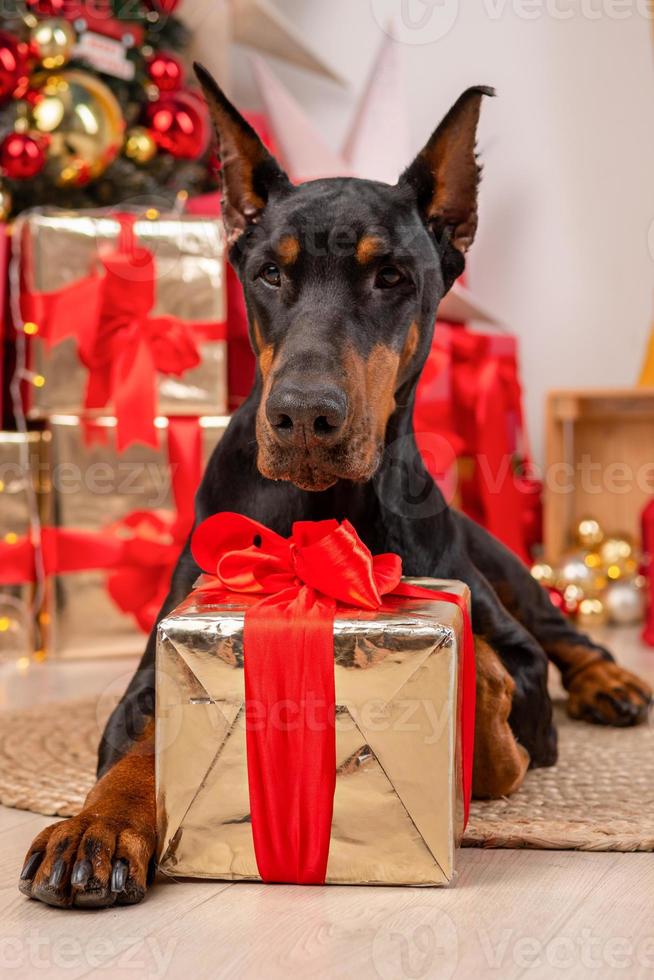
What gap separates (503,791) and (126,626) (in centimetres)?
167

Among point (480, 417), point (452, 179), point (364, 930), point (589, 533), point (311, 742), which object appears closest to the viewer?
point (364, 930)

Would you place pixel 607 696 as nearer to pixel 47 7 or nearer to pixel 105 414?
pixel 105 414

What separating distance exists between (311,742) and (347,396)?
1.45 ft

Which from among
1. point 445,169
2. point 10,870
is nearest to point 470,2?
point 445,169

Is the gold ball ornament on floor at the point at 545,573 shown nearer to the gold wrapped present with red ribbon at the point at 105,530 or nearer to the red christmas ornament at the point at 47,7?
the gold wrapped present with red ribbon at the point at 105,530

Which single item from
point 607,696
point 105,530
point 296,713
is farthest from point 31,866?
point 105,530

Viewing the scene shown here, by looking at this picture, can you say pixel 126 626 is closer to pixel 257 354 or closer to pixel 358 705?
pixel 257 354

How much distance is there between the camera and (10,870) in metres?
1.48

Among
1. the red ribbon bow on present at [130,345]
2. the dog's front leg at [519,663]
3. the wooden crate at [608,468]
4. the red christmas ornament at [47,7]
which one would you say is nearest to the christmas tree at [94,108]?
the red christmas ornament at [47,7]

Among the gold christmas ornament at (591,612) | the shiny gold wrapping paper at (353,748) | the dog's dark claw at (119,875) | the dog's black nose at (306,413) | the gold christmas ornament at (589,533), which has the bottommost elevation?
the gold christmas ornament at (591,612)

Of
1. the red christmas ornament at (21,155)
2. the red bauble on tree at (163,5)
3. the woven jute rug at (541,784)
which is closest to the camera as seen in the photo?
the woven jute rug at (541,784)

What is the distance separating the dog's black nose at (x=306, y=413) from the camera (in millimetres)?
1413

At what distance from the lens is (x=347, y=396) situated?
1.46m

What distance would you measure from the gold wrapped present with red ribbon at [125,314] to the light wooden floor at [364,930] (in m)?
1.79
